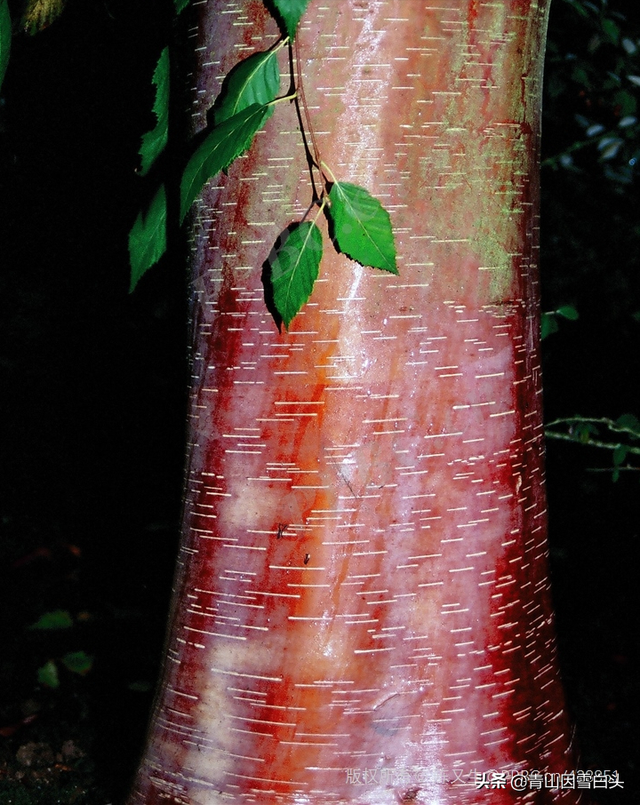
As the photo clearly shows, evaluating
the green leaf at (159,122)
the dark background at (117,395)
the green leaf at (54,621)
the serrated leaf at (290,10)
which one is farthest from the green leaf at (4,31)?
the green leaf at (54,621)

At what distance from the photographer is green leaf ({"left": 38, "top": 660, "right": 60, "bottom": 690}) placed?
2.70 meters

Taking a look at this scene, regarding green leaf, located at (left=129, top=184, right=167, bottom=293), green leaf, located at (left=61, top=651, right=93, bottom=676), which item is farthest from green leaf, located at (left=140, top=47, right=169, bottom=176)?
green leaf, located at (left=61, top=651, right=93, bottom=676)

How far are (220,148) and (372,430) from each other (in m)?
0.42

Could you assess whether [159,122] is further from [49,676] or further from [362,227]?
[49,676]

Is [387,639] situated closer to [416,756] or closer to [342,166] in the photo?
[416,756]

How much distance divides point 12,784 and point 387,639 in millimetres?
1722

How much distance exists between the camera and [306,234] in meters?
0.98

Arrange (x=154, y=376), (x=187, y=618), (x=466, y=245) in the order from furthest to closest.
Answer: (x=154, y=376) → (x=187, y=618) → (x=466, y=245)

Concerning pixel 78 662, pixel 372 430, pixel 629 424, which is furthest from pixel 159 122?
pixel 78 662

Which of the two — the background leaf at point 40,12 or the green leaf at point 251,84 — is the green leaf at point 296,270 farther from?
the background leaf at point 40,12

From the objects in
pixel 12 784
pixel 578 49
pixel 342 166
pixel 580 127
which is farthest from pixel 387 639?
pixel 580 127

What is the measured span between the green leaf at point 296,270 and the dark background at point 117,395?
4.24ft

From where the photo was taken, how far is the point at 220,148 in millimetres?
934

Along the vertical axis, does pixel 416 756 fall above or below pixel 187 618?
below
